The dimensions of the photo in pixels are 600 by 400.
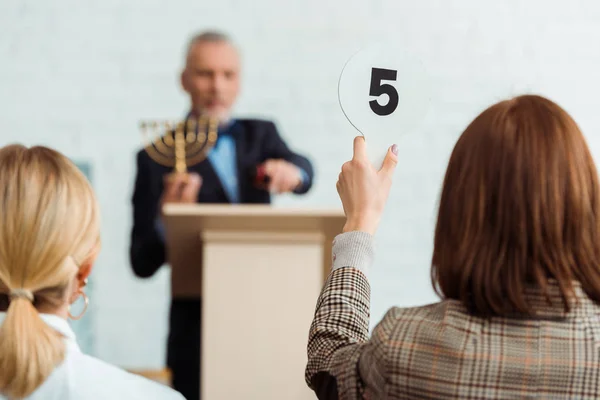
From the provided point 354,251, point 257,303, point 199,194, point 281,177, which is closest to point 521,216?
point 354,251

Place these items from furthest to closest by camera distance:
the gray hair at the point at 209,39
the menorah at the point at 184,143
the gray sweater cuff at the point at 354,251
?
1. the gray hair at the point at 209,39
2. the menorah at the point at 184,143
3. the gray sweater cuff at the point at 354,251

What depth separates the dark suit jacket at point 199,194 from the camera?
9.41 ft

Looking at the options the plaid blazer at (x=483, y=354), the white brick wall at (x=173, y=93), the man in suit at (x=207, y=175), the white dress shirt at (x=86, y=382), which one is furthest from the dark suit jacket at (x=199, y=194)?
the plaid blazer at (x=483, y=354)

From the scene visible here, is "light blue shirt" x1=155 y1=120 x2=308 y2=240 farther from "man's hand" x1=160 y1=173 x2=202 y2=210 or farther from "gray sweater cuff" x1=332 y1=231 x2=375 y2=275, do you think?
"gray sweater cuff" x1=332 y1=231 x2=375 y2=275

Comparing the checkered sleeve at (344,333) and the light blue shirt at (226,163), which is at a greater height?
the checkered sleeve at (344,333)

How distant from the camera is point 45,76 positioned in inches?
137

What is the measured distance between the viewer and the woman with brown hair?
0.80 m

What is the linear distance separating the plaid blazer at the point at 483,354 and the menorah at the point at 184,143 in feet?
7.09

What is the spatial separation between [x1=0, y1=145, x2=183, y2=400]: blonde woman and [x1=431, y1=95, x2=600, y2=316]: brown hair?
0.41 metres

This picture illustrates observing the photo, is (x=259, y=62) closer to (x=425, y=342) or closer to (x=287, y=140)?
(x=287, y=140)

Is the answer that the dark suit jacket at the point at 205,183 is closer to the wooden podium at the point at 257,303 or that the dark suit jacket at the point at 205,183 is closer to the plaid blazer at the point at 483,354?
the wooden podium at the point at 257,303

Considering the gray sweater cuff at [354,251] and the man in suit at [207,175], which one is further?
the man in suit at [207,175]

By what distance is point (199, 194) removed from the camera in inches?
117

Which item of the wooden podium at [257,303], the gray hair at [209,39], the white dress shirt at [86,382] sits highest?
the gray hair at [209,39]
